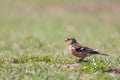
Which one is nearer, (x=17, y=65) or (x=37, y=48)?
(x=17, y=65)

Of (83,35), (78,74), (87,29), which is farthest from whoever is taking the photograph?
(87,29)

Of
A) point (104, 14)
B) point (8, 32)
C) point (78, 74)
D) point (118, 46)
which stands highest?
point (104, 14)

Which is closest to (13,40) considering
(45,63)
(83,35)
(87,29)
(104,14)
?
(83,35)

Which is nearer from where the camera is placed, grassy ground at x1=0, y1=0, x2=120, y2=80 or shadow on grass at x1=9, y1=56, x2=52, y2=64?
grassy ground at x1=0, y1=0, x2=120, y2=80

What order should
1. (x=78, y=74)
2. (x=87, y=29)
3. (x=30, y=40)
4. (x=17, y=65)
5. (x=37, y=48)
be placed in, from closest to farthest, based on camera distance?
(x=78, y=74), (x=17, y=65), (x=37, y=48), (x=30, y=40), (x=87, y=29)

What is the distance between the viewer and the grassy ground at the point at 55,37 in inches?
329

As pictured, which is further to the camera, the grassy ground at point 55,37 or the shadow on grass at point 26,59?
the shadow on grass at point 26,59

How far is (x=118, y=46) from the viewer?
1552 centimetres

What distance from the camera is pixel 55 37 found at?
1841cm

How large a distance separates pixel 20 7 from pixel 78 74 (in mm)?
22715

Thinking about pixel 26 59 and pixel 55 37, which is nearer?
pixel 26 59

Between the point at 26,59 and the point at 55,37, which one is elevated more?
the point at 55,37

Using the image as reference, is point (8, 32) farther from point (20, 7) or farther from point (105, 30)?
point (20, 7)

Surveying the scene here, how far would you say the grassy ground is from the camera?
8.35 meters
